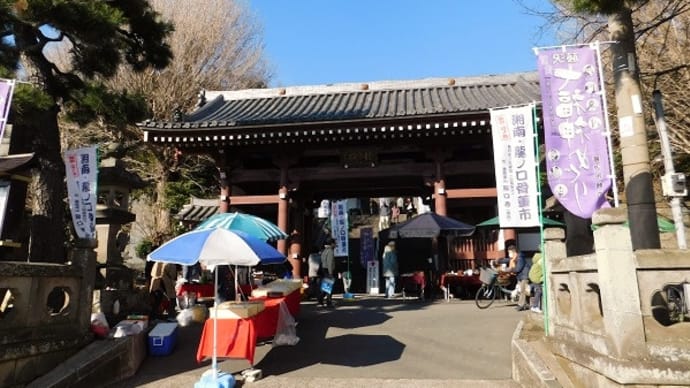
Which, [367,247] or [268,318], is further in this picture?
[367,247]

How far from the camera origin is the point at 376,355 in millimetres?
6426

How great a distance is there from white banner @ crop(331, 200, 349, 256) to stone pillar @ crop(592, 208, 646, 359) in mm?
13569

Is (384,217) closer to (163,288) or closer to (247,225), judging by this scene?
(163,288)

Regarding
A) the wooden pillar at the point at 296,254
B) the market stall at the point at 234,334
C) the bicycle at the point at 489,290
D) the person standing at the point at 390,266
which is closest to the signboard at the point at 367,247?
the person standing at the point at 390,266

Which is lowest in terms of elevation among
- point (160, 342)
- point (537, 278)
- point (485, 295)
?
point (160, 342)

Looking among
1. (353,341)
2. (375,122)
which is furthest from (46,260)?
(375,122)

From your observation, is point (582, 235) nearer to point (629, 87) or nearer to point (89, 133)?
point (629, 87)

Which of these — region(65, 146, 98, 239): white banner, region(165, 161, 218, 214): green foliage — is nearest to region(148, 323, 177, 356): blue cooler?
region(65, 146, 98, 239): white banner

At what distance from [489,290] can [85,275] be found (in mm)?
8464

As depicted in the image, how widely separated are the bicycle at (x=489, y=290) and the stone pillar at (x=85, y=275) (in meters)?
7.76

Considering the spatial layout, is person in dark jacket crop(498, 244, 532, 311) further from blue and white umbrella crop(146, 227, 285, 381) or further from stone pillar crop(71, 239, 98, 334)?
stone pillar crop(71, 239, 98, 334)

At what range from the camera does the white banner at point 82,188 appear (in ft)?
25.4

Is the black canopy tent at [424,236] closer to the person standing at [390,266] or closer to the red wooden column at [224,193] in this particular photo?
the person standing at [390,266]

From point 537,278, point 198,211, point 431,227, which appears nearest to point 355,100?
point 431,227
